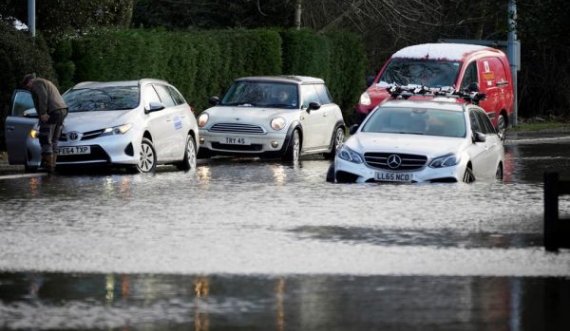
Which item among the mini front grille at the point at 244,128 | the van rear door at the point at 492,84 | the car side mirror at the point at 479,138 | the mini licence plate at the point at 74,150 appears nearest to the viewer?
the car side mirror at the point at 479,138

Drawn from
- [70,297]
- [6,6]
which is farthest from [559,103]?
[70,297]

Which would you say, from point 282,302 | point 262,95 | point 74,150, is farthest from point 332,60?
point 282,302

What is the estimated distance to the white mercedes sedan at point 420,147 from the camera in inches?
827

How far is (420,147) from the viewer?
21.2 metres

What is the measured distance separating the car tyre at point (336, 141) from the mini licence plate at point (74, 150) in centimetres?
809

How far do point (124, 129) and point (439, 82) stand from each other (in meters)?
9.77

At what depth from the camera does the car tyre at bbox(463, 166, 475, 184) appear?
21359 mm

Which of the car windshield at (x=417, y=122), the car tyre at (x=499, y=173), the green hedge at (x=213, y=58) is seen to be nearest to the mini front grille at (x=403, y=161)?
the car windshield at (x=417, y=122)

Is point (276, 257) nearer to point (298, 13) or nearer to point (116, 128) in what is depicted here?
point (116, 128)

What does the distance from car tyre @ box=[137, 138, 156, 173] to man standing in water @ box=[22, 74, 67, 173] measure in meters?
1.28

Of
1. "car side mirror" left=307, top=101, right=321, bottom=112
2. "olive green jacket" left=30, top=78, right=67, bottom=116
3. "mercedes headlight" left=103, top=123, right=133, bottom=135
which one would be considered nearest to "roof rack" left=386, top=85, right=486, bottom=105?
"car side mirror" left=307, top=101, right=321, bottom=112

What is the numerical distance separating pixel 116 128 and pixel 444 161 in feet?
17.8

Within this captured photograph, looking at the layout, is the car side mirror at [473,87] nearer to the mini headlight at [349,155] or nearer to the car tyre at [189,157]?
the car tyre at [189,157]

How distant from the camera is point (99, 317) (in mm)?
10562
